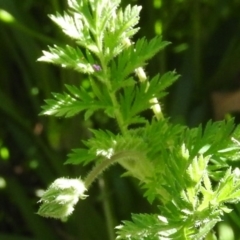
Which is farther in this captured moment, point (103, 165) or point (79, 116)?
point (79, 116)

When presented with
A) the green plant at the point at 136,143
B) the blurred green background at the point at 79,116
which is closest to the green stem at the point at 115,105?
the green plant at the point at 136,143

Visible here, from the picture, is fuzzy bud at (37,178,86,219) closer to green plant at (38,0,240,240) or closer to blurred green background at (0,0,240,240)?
green plant at (38,0,240,240)

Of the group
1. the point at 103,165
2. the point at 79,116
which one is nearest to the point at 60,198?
the point at 103,165

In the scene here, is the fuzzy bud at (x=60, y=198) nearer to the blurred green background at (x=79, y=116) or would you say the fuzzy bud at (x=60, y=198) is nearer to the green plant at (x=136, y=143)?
the green plant at (x=136, y=143)

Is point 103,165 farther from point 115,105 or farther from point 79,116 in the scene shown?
point 79,116

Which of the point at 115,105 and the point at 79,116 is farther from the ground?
the point at 115,105

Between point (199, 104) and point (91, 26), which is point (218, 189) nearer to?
point (91, 26)

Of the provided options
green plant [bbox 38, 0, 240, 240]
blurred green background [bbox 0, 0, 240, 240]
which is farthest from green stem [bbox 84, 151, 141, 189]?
blurred green background [bbox 0, 0, 240, 240]

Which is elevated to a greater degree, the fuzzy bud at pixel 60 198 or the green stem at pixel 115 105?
the green stem at pixel 115 105
